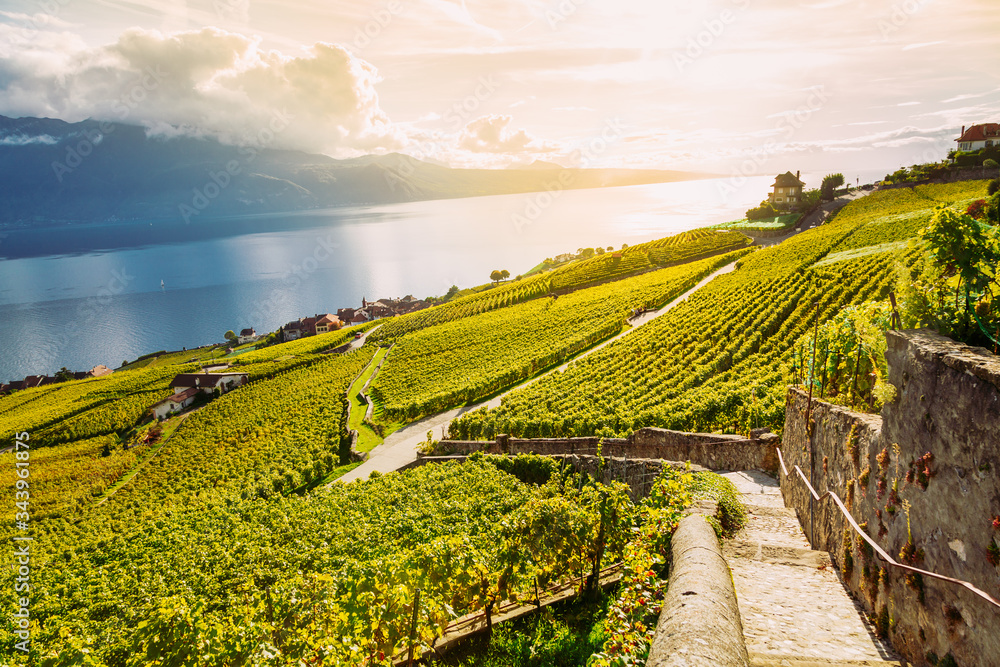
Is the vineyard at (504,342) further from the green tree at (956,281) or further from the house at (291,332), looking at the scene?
the house at (291,332)

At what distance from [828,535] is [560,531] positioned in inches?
146

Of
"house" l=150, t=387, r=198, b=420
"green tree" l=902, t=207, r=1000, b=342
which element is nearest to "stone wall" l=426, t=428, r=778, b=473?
"green tree" l=902, t=207, r=1000, b=342

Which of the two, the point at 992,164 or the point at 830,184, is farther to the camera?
the point at 830,184

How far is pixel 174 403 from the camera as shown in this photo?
5281 centimetres

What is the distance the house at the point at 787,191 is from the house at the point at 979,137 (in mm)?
21238

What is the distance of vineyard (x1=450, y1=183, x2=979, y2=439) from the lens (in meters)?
18.8

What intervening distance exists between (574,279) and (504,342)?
94.1 ft

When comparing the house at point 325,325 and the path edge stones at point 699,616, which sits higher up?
the path edge stones at point 699,616

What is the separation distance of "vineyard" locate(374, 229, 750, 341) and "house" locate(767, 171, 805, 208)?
16248mm

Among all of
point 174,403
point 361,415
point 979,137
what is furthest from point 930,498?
point 979,137

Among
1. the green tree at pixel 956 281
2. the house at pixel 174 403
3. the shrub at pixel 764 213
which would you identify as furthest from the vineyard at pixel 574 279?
the green tree at pixel 956 281

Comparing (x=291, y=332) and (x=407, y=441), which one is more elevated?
(x=407, y=441)

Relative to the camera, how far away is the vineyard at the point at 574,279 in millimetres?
70188

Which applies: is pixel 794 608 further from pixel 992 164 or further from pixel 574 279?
pixel 992 164
